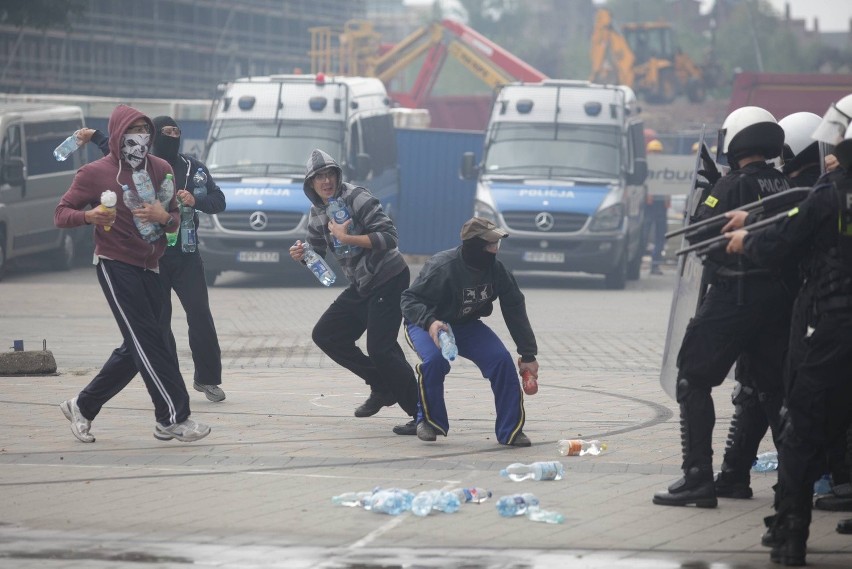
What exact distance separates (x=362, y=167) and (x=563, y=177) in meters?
2.91

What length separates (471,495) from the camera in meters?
7.28

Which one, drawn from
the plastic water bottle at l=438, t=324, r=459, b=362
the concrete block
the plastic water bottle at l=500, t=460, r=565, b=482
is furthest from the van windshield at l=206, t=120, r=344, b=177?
the plastic water bottle at l=500, t=460, r=565, b=482

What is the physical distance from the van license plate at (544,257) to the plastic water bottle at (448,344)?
14318 millimetres

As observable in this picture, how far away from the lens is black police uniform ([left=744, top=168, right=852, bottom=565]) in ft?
20.2

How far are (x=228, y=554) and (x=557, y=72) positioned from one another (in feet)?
332

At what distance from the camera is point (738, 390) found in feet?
24.9

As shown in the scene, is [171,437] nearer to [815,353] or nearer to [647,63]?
[815,353]

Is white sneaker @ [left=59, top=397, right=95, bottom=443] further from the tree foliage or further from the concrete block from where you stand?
the tree foliage

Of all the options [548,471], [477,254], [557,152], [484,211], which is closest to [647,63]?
[557,152]

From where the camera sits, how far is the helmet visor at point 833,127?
6.70 metres

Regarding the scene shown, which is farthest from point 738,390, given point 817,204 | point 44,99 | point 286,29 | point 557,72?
point 557,72

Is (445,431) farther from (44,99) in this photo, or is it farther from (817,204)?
(44,99)

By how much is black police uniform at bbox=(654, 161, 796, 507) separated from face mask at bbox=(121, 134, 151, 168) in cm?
319

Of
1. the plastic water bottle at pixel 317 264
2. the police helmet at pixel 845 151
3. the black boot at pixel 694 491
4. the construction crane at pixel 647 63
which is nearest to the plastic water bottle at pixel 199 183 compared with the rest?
the plastic water bottle at pixel 317 264
